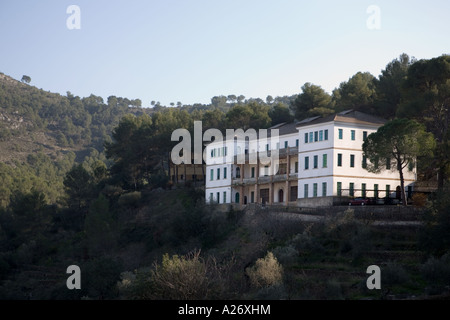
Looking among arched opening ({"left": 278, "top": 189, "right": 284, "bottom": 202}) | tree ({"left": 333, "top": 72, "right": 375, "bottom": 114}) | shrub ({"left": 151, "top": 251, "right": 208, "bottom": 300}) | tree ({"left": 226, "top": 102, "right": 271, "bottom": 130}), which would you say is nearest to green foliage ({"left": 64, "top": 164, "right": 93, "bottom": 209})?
tree ({"left": 226, "top": 102, "right": 271, "bottom": 130})

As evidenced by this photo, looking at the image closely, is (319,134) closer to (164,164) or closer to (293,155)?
(293,155)

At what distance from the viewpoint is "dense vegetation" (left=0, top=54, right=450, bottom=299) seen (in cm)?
4316

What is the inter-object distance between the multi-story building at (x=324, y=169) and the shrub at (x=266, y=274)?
15778 mm

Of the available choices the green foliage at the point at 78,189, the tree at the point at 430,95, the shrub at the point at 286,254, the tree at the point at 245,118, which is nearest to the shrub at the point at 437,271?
the shrub at the point at 286,254

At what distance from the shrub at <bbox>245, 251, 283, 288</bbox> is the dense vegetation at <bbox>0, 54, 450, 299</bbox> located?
84mm

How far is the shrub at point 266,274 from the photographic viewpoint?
4341cm

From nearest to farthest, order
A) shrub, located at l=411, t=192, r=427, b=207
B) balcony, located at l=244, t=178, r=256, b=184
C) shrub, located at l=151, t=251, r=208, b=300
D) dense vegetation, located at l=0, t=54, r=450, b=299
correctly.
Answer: shrub, located at l=151, t=251, r=208, b=300
dense vegetation, located at l=0, t=54, r=450, b=299
shrub, located at l=411, t=192, r=427, b=207
balcony, located at l=244, t=178, r=256, b=184

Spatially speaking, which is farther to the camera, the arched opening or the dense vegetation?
the arched opening

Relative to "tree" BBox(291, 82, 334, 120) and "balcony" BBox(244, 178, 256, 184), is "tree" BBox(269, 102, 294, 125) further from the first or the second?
"balcony" BBox(244, 178, 256, 184)

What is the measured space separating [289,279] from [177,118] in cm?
5086

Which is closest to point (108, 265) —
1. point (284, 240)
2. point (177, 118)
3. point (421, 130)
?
point (284, 240)

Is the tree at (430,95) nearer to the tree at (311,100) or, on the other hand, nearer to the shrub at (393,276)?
the tree at (311,100)

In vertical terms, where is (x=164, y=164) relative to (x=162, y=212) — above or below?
above
